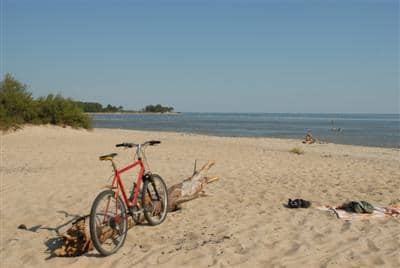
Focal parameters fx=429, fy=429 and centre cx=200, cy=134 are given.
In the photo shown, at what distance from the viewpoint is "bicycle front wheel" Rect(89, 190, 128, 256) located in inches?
196

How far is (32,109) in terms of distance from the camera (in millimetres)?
Result: 25031

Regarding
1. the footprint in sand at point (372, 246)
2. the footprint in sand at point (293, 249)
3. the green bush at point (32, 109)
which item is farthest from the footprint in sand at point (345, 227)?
the green bush at point (32, 109)

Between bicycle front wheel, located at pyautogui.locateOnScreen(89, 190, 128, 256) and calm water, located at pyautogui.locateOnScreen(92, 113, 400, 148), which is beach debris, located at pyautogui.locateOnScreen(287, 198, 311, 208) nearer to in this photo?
bicycle front wheel, located at pyautogui.locateOnScreen(89, 190, 128, 256)

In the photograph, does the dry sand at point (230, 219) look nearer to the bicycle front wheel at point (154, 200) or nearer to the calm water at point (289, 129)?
the bicycle front wheel at point (154, 200)

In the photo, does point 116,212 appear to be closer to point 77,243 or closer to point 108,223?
point 108,223

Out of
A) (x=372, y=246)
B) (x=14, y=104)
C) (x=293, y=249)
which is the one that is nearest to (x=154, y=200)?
(x=293, y=249)

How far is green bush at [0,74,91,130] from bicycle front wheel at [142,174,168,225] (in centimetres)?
1798

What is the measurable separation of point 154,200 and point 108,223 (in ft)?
4.19

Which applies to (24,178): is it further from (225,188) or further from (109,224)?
(109,224)

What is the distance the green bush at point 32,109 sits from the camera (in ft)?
77.3

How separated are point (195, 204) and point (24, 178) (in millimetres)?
4925

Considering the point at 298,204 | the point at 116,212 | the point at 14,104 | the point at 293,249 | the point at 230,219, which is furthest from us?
the point at 14,104

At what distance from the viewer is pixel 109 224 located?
5.29 metres

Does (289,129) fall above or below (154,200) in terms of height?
below
